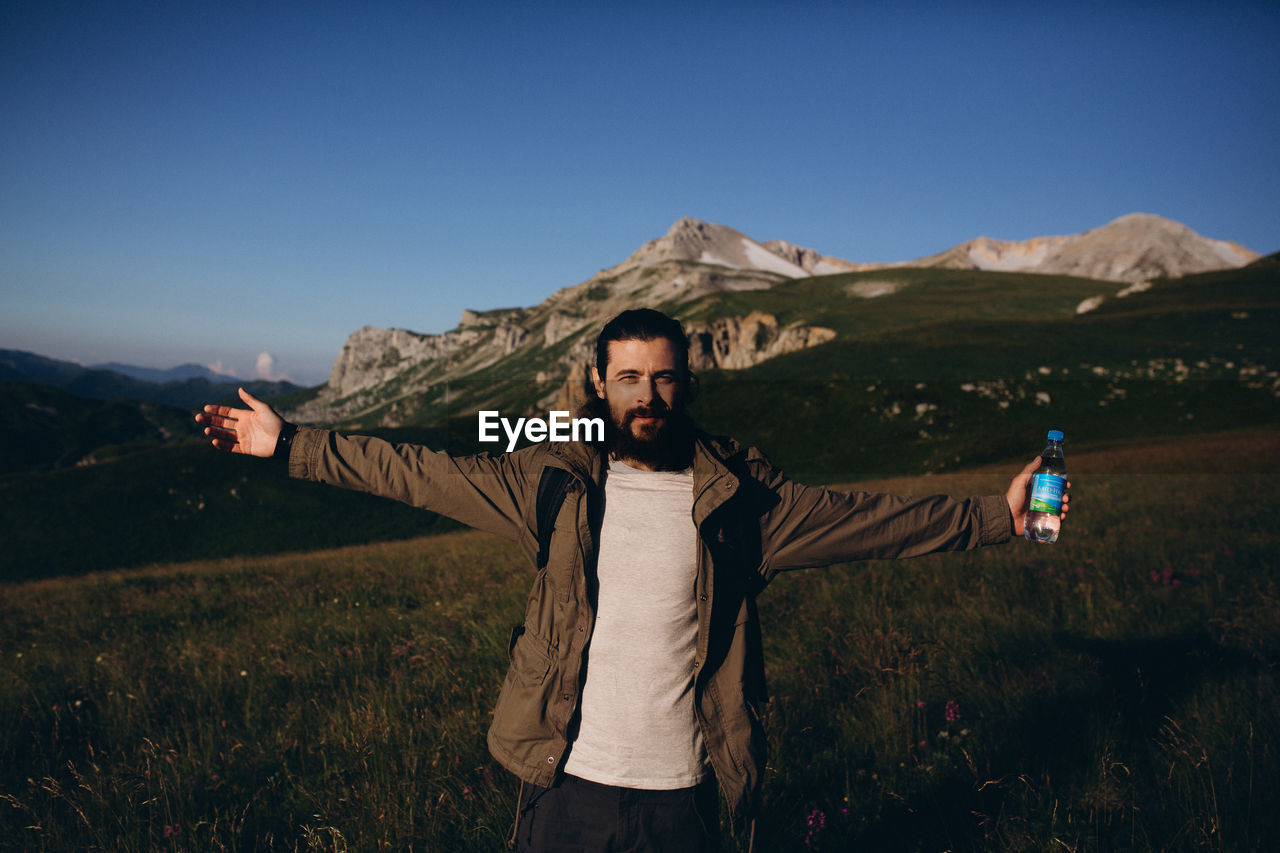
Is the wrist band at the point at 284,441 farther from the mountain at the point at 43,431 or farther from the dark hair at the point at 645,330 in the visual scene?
the mountain at the point at 43,431

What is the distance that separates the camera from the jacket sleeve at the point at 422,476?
308 cm

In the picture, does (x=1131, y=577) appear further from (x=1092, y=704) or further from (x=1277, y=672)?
(x=1092, y=704)

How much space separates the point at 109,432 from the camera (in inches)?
7672

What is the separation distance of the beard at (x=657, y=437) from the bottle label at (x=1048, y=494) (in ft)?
5.93

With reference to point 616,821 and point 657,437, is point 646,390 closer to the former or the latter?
point 657,437

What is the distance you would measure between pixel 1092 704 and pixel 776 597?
140 inches

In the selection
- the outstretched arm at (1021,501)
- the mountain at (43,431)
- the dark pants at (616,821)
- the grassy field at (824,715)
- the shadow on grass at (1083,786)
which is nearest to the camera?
the dark pants at (616,821)

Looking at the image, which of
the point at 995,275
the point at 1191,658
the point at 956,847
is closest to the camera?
the point at 956,847

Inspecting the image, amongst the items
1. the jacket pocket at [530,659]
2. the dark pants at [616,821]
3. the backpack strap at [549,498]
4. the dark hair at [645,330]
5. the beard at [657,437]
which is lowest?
the dark pants at [616,821]

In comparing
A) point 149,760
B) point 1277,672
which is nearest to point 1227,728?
point 1277,672

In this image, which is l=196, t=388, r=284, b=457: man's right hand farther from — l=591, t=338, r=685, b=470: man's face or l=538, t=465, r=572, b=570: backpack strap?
l=591, t=338, r=685, b=470: man's face

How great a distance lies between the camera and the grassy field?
149 inches

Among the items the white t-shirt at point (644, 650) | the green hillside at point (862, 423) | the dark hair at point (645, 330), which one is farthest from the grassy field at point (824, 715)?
the green hillside at point (862, 423)

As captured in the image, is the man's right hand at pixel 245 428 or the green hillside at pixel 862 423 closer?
the man's right hand at pixel 245 428
